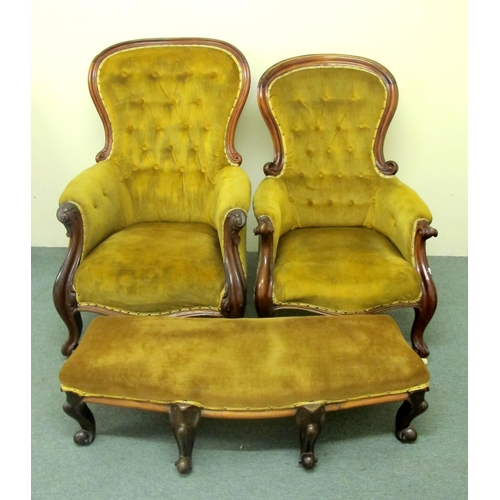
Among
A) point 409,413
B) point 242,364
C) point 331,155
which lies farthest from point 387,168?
point 242,364

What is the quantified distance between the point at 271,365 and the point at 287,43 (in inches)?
67.4

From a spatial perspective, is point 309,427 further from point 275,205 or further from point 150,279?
point 275,205

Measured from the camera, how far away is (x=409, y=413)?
1.90 m

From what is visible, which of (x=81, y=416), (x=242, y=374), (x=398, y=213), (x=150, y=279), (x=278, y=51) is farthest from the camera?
(x=278, y=51)

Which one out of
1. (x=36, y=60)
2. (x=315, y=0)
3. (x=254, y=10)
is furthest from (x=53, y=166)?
(x=315, y=0)

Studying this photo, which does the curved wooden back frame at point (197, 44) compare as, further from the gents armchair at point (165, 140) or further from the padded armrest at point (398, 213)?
the padded armrest at point (398, 213)

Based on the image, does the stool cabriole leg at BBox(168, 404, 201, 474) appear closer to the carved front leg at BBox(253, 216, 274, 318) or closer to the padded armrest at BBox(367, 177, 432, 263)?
the carved front leg at BBox(253, 216, 274, 318)

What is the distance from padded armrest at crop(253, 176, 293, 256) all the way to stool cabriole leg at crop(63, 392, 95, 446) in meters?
0.88

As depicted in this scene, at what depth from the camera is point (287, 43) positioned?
2.85 meters

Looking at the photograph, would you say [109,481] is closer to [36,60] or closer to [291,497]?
[291,497]

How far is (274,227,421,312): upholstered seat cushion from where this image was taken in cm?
215

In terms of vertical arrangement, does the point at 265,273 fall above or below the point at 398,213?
below

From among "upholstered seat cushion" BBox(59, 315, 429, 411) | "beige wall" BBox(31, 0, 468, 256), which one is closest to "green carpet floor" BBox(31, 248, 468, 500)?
"upholstered seat cushion" BBox(59, 315, 429, 411)

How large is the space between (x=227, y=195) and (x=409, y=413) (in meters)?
1.02
